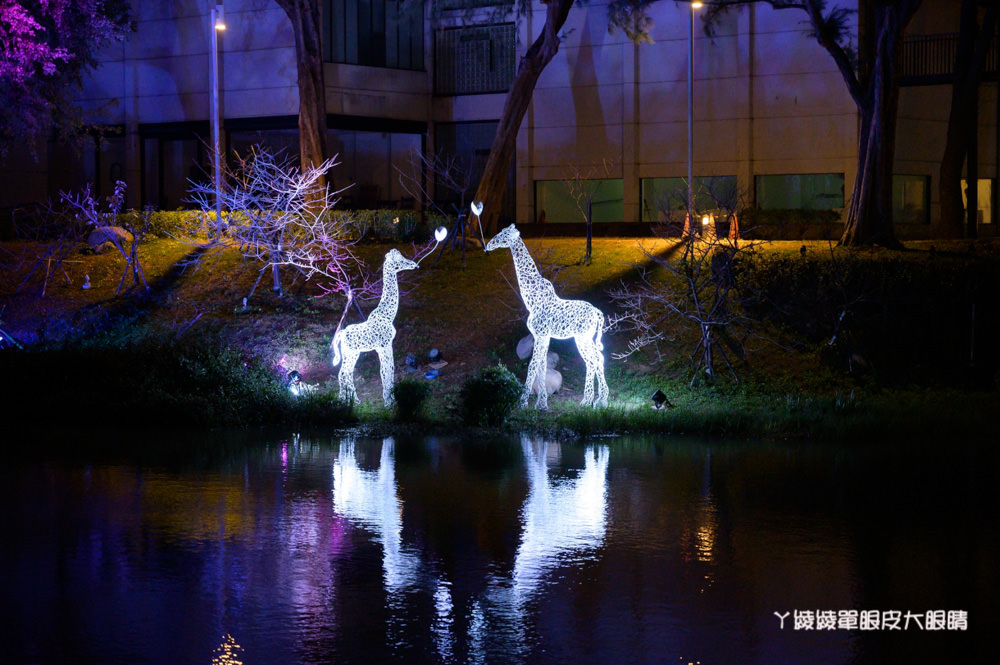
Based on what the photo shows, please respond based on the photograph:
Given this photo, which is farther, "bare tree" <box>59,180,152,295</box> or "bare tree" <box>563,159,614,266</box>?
"bare tree" <box>563,159,614,266</box>

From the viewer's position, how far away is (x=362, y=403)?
61.3ft

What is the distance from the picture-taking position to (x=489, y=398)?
1644 centimetres

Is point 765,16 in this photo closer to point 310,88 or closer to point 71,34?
point 310,88

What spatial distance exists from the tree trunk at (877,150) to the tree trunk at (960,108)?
5419mm

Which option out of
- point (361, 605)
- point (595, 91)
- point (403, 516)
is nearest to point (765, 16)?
point (595, 91)

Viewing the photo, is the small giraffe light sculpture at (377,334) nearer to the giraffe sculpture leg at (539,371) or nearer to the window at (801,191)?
the giraffe sculpture leg at (539,371)

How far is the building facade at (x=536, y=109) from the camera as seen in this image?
36500 millimetres

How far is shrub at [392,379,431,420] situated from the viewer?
55.1 feet

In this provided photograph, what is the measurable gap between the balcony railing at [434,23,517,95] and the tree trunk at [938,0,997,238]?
15.4m

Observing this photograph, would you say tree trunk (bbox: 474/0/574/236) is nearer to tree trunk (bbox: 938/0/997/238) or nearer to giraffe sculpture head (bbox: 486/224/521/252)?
tree trunk (bbox: 938/0/997/238)

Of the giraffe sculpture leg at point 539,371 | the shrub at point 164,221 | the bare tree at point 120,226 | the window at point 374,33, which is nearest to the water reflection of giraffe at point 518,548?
the giraffe sculpture leg at point 539,371

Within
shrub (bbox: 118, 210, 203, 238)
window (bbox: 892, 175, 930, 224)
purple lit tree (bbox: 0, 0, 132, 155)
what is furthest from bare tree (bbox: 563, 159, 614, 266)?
purple lit tree (bbox: 0, 0, 132, 155)

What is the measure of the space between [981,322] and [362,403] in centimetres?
1197
